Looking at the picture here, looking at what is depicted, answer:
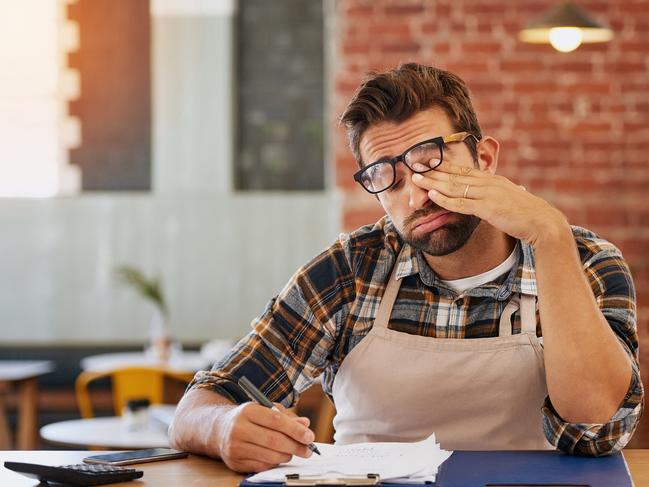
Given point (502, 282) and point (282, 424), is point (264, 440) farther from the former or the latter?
point (502, 282)

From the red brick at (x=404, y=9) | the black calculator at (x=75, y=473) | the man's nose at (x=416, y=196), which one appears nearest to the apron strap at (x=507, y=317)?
the man's nose at (x=416, y=196)

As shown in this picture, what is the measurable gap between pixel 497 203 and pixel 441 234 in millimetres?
168

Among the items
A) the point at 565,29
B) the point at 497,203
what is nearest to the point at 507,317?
the point at 497,203

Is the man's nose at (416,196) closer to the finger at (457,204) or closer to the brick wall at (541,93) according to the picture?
the finger at (457,204)

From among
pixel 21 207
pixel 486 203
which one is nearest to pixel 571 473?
pixel 486 203

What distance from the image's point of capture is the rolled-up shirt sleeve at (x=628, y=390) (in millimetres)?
1690

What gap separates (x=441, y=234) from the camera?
1944 millimetres

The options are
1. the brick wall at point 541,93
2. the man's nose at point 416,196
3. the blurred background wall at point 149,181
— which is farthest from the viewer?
the blurred background wall at point 149,181

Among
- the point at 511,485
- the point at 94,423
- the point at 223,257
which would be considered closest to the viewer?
the point at 511,485

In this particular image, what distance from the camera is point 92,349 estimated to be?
6168mm

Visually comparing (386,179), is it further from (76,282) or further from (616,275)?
(76,282)

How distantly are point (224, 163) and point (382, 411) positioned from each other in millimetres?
4336

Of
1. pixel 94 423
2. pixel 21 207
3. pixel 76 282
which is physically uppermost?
pixel 21 207

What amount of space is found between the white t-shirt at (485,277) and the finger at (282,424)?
1.85ft
